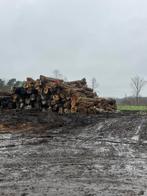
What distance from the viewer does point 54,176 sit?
330 inches

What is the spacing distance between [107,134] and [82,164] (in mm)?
4954

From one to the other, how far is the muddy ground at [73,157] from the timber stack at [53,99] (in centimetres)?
287

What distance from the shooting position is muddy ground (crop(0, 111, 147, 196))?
7551 millimetres

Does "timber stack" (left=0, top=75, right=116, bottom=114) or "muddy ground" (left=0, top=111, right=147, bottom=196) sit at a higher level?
"timber stack" (left=0, top=75, right=116, bottom=114)

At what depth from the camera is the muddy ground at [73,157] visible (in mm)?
7551

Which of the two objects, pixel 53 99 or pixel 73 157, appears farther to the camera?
pixel 53 99

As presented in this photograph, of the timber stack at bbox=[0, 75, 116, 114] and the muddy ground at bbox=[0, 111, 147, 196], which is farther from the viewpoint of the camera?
the timber stack at bbox=[0, 75, 116, 114]

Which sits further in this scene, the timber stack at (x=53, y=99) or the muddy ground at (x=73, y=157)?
the timber stack at (x=53, y=99)

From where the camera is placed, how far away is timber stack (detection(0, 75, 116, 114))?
21.1 metres

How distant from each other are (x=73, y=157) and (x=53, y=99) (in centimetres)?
1099

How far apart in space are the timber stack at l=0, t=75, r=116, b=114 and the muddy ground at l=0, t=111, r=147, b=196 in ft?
9.43

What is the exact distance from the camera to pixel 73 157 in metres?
10.4

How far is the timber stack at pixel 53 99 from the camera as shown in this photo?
69.2 feet

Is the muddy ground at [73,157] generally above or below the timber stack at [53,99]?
below
